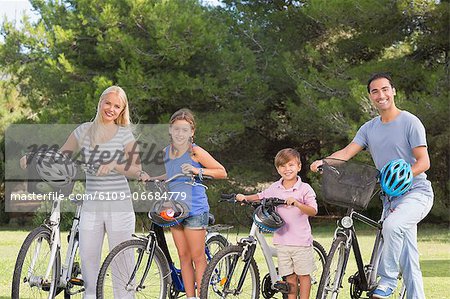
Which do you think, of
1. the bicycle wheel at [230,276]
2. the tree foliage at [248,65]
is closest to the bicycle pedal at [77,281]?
the bicycle wheel at [230,276]

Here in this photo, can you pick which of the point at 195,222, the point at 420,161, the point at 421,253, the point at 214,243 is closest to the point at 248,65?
the point at 421,253

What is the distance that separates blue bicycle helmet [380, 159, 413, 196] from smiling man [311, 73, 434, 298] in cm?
8

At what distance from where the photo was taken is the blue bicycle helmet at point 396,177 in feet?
17.4

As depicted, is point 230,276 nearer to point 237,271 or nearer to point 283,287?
point 237,271

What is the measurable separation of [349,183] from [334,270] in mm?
560

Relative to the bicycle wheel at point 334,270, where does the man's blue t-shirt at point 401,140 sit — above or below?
above

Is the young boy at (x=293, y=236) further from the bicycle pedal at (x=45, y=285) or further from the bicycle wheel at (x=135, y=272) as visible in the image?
the bicycle pedal at (x=45, y=285)

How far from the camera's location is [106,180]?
576 centimetres

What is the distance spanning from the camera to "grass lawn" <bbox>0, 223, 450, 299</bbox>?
340 inches

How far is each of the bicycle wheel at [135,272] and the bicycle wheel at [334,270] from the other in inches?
43.9

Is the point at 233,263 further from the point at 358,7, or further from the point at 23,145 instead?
the point at 23,145

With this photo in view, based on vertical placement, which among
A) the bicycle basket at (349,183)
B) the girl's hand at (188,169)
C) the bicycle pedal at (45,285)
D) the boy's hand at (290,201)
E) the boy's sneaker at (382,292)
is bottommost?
the boy's sneaker at (382,292)

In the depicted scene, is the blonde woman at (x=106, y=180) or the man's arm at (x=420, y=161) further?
the blonde woman at (x=106, y=180)

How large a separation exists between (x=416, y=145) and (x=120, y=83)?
1499 centimetres
